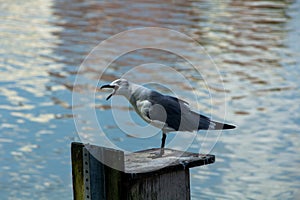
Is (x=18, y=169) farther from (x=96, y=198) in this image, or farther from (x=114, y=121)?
(x=96, y=198)

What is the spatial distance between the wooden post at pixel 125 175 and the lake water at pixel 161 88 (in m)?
3.13

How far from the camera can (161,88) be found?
30.7ft

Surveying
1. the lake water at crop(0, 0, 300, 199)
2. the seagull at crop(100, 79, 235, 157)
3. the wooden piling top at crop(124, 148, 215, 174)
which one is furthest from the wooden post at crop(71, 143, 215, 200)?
the lake water at crop(0, 0, 300, 199)

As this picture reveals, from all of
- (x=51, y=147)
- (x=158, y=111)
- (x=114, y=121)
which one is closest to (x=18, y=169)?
(x=51, y=147)

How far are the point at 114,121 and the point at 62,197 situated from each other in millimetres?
2030

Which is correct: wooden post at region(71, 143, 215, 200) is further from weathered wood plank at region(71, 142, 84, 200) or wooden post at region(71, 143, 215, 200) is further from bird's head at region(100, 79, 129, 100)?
bird's head at region(100, 79, 129, 100)

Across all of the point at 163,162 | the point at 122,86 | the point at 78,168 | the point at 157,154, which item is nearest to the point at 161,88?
the point at 122,86

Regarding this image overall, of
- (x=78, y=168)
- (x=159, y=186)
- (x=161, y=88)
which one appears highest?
(x=78, y=168)

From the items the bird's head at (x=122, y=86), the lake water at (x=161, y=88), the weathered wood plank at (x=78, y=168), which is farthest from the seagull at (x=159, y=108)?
the lake water at (x=161, y=88)

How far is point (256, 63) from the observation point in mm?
10930

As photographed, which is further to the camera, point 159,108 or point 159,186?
point 159,108

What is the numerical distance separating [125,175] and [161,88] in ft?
21.6

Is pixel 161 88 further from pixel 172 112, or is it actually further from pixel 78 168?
pixel 78 168

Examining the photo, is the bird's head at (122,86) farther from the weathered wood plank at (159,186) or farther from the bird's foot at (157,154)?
the weathered wood plank at (159,186)
